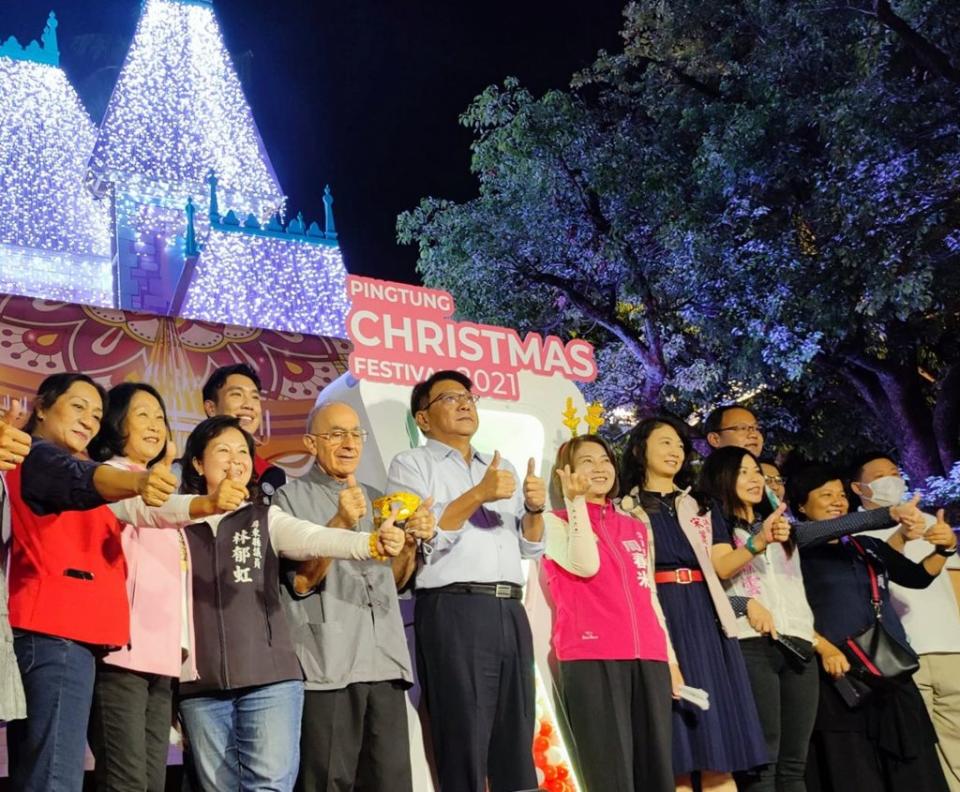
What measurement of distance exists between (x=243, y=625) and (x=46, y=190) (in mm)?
10761

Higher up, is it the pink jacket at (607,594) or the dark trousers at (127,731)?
the pink jacket at (607,594)

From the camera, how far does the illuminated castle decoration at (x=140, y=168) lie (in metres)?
12.4

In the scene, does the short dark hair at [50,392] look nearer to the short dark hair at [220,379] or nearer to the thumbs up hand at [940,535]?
the short dark hair at [220,379]

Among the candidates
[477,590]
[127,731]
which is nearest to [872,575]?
[477,590]

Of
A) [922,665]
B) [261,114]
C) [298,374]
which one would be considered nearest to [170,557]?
[298,374]

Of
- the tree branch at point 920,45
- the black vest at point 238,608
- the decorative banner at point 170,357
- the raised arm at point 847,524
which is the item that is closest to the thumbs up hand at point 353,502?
the black vest at point 238,608

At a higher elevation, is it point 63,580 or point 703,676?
point 63,580

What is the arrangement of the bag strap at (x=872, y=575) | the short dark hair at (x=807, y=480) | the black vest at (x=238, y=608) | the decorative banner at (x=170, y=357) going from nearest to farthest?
the black vest at (x=238, y=608) → the bag strap at (x=872, y=575) → the short dark hair at (x=807, y=480) → the decorative banner at (x=170, y=357)

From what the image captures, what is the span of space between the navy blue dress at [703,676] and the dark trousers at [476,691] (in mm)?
752

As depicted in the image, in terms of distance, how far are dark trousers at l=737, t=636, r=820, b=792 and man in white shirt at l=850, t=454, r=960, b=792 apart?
0.88m

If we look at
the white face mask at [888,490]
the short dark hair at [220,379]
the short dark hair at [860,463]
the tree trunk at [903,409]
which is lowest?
the white face mask at [888,490]

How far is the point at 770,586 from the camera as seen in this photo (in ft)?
15.3

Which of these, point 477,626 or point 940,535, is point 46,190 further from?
point 940,535

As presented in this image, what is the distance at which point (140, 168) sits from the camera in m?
12.6
